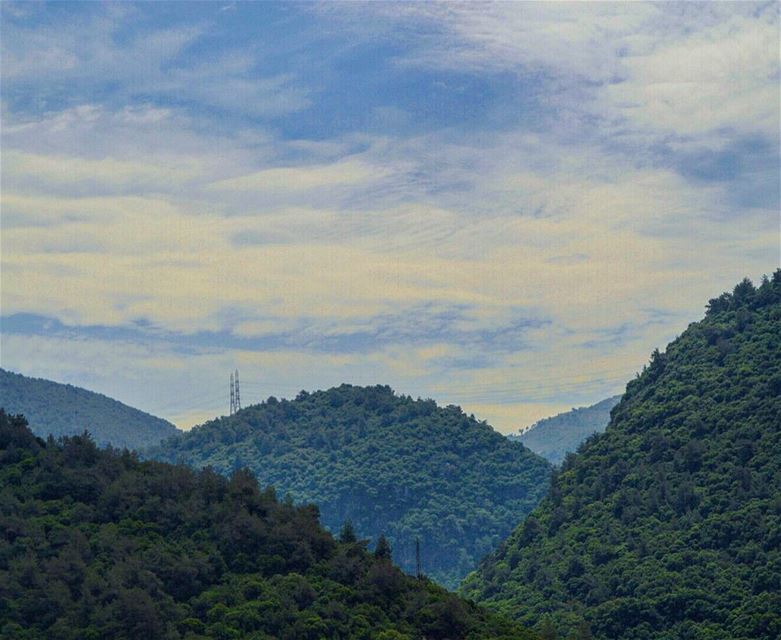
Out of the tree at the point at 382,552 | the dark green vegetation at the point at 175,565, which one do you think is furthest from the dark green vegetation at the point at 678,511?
the dark green vegetation at the point at 175,565

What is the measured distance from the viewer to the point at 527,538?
118 metres

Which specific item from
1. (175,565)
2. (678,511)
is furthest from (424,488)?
(175,565)

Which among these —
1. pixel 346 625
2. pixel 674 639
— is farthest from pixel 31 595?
pixel 674 639

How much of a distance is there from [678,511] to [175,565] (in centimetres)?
4914

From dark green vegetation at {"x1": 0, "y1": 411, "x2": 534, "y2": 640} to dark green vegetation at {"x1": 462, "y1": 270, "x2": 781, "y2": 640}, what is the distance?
21100mm

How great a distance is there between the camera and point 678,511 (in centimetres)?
10594

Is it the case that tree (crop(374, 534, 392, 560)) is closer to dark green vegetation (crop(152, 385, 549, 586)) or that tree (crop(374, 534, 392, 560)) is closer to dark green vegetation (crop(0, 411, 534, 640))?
dark green vegetation (crop(0, 411, 534, 640))

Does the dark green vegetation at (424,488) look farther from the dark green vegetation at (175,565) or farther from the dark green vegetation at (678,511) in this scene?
the dark green vegetation at (175,565)

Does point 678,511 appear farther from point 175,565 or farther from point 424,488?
point 424,488

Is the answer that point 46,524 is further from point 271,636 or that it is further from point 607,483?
point 607,483

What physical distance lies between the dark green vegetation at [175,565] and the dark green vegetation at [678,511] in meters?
21.1

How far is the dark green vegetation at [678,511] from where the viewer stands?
93.7 metres

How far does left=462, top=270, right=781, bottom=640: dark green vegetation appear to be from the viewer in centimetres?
9369

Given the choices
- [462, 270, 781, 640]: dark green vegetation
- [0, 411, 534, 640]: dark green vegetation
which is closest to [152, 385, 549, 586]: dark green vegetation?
[462, 270, 781, 640]: dark green vegetation
